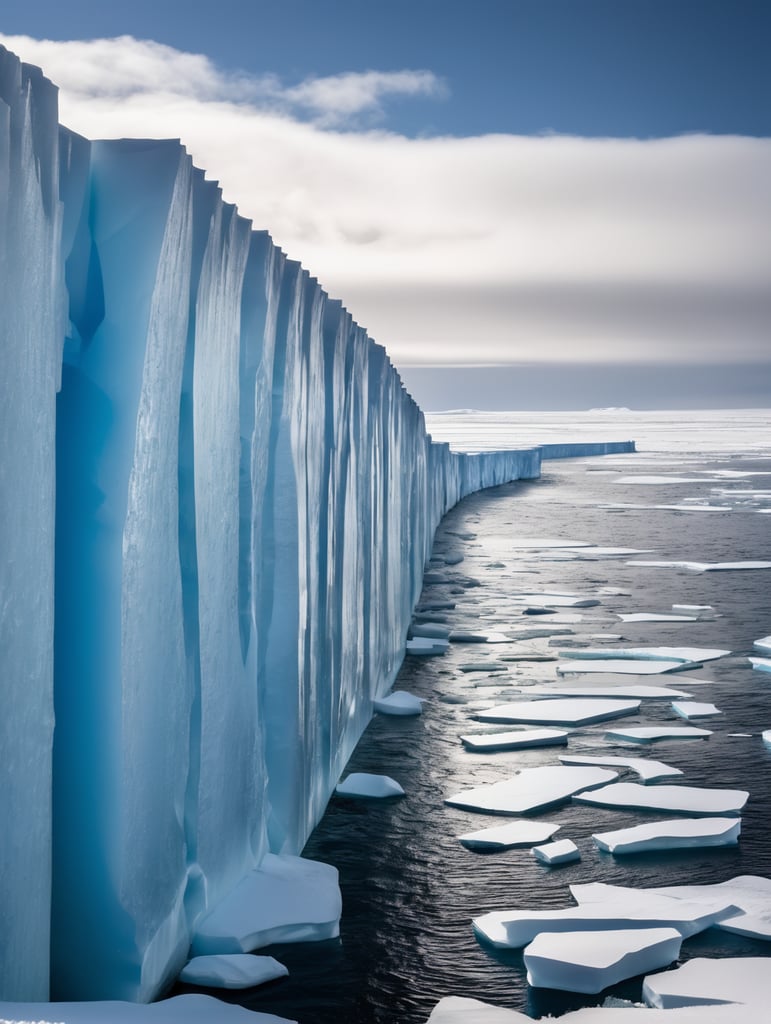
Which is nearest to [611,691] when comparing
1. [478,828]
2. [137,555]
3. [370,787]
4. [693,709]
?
[693,709]

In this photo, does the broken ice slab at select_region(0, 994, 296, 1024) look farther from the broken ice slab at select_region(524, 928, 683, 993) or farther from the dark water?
the broken ice slab at select_region(524, 928, 683, 993)

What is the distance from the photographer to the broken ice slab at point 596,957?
2379mm

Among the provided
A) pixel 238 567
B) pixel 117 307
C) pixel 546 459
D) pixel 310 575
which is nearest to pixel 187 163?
pixel 117 307

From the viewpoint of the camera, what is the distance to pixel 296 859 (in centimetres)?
297

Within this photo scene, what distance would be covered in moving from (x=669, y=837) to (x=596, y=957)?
3.03 feet

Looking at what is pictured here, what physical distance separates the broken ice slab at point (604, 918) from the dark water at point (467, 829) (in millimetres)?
37

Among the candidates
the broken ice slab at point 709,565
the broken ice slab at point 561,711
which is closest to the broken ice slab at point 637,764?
the broken ice slab at point 561,711

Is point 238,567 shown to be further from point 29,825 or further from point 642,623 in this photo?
point 642,623

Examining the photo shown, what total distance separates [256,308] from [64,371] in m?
0.96

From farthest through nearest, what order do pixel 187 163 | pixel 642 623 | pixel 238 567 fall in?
1. pixel 642 623
2. pixel 238 567
3. pixel 187 163

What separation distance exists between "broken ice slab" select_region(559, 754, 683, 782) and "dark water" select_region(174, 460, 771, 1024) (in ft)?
0.22

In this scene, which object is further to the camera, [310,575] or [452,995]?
[310,575]

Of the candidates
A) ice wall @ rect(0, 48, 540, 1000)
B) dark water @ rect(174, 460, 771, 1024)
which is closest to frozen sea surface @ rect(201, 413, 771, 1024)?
dark water @ rect(174, 460, 771, 1024)

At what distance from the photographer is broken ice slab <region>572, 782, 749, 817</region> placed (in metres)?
3.55
